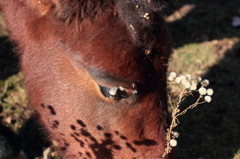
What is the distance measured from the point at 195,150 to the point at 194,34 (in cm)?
323

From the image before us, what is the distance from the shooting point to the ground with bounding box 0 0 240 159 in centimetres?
418

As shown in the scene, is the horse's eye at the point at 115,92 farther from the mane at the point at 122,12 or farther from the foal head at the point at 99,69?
the mane at the point at 122,12

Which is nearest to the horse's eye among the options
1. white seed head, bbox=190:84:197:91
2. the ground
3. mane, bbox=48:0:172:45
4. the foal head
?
the foal head

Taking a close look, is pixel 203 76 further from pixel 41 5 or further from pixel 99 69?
pixel 41 5

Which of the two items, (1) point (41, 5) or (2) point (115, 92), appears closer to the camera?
A: (2) point (115, 92)

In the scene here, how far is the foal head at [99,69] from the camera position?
2400 millimetres

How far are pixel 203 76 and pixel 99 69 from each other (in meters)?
3.42

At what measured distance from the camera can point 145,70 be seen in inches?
98.6

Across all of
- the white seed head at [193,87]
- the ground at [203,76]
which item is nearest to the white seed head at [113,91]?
the white seed head at [193,87]

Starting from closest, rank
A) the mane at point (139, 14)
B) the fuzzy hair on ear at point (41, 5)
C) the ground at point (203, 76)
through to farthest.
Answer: the mane at point (139, 14), the fuzzy hair on ear at point (41, 5), the ground at point (203, 76)

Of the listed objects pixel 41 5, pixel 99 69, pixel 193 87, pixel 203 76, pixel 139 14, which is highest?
pixel 41 5

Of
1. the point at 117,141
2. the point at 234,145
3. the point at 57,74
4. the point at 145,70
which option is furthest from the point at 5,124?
the point at 234,145

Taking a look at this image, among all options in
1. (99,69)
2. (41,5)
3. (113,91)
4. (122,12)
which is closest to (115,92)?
(113,91)

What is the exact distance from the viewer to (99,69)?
241 cm
